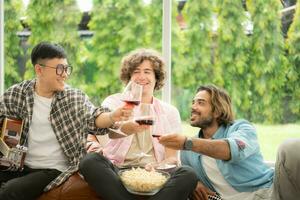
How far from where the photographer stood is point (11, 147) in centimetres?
292

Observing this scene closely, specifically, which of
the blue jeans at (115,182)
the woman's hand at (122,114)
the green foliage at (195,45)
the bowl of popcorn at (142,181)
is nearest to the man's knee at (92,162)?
the blue jeans at (115,182)

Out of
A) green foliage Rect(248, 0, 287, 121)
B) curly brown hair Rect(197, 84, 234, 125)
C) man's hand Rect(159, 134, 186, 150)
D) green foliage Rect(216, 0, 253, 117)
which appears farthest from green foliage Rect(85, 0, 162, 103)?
man's hand Rect(159, 134, 186, 150)

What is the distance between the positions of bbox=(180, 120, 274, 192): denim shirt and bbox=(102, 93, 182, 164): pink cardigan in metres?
0.24

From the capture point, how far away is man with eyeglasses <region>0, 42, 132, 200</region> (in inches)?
117

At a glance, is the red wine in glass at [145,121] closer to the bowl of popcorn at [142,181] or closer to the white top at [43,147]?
the bowl of popcorn at [142,181]

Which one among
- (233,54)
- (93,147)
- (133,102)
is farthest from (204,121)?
(233,54)

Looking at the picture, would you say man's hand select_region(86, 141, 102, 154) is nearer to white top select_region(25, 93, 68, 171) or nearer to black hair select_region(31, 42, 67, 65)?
white top select_region(25, 93, 68, 171)

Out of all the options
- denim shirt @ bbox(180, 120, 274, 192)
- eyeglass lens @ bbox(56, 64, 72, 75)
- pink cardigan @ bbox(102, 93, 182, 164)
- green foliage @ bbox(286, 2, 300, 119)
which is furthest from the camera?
green foliage @ bbox(286, 2, 300, 119)

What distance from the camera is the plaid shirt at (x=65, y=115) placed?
9.75ft

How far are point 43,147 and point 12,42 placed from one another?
4.62 ft

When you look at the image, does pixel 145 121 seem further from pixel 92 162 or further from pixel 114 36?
pixel 114 36

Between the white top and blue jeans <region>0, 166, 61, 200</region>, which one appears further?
the white top

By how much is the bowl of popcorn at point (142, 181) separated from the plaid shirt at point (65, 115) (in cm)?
45

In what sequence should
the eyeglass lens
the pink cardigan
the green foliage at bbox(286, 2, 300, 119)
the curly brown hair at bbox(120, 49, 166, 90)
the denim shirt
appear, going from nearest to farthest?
the denim shirt < the eyeglass lens < the pink cardigan < the curly brown hair at bbox(120, 49, 166, 90) < the green foliage at bbox(286, 2, 300, 119)
